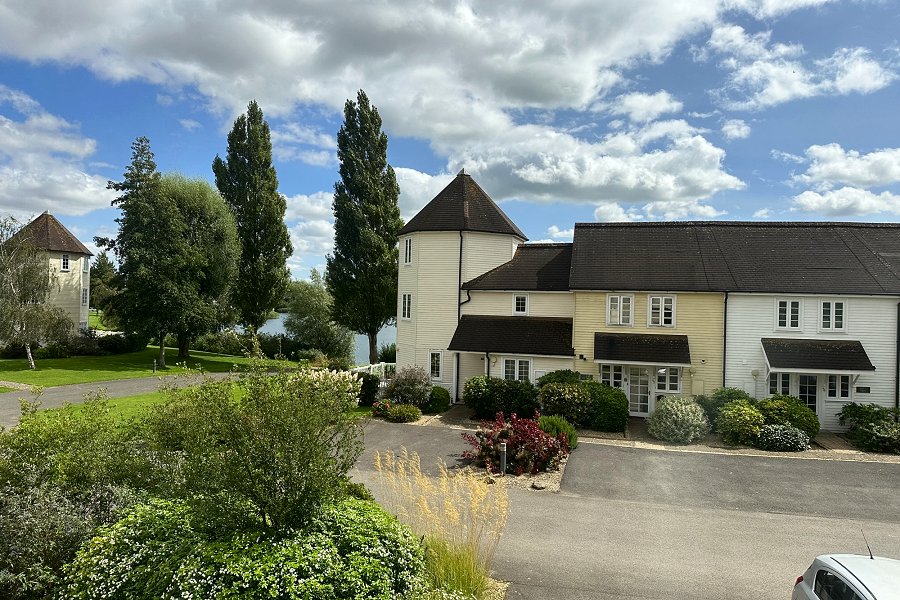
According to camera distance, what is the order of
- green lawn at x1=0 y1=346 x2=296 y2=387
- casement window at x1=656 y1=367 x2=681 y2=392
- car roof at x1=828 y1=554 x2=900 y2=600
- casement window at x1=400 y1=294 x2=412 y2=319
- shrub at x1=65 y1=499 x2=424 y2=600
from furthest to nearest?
green lawn at x1=0 y1=346 x2=296 y2=387, casement window at x1=400 y1=294 x2=412 y2=319, casement window at x1=656 y1=367 x2=681 y2=392, shrub at x1=65 y1=499 x2=424 y2=600, car roof at x1=828 y1=554 x2=900 y2=600

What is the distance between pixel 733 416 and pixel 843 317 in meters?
7.34

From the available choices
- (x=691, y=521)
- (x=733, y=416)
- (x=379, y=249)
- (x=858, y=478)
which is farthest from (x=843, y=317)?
(x=379, y=249)

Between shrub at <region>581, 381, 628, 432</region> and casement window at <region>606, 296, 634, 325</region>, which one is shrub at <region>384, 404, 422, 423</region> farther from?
casement window at <region>606, 296, 634, 325</region>

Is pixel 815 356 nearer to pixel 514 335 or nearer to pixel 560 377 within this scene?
pixel 560 377

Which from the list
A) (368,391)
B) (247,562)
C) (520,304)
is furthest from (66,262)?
(247,562)

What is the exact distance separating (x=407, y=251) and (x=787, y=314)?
1825 centimetres

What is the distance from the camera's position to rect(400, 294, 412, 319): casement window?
28328mm

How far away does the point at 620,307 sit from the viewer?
23953 millimetres

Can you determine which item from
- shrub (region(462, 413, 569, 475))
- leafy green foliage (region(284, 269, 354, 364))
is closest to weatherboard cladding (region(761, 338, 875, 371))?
shrub (region(462, 413, 569, 475))

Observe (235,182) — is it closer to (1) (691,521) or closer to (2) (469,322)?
(2) (469,322)

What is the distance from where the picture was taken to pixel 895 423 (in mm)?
19047

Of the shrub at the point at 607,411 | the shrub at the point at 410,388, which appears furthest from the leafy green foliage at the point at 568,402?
the shrub at the point at 410,388

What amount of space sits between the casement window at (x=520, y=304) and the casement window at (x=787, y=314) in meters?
10.9

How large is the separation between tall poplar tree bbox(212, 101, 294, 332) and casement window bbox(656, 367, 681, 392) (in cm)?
2928
